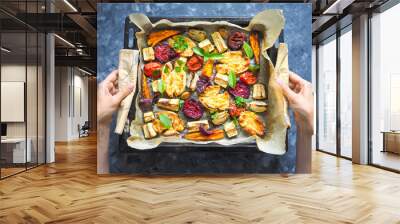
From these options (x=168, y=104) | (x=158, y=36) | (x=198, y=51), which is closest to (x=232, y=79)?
(x=198, y=51)

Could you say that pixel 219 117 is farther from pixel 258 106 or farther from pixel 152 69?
pixel 152 69

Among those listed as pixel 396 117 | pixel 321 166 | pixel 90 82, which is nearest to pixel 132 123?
pixel 321 166

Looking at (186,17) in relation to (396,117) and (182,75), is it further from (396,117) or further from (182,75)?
(396,117)

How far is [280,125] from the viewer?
6.32m

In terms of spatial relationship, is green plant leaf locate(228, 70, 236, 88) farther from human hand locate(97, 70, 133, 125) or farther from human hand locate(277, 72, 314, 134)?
human hand locate(97, 70, 133, 125)

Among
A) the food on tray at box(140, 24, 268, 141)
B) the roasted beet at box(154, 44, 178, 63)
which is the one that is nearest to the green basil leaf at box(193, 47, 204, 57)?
the food on tray at box(140, 24, 268, 141)

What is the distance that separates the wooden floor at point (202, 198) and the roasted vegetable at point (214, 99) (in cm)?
122

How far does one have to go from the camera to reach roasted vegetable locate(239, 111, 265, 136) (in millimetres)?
6398

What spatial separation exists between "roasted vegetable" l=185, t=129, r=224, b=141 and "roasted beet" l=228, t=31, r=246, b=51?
1.48 meters

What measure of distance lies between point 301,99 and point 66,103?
40.1 ft

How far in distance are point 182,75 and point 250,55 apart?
122 centimetres

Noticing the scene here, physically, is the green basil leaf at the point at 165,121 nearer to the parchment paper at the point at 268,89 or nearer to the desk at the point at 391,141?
the parchment paper at the point at 268,89

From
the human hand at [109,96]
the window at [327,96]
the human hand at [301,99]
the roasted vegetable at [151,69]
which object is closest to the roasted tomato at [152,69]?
the roasted vegetable at [151,69]

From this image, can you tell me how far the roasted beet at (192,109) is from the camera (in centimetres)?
651
